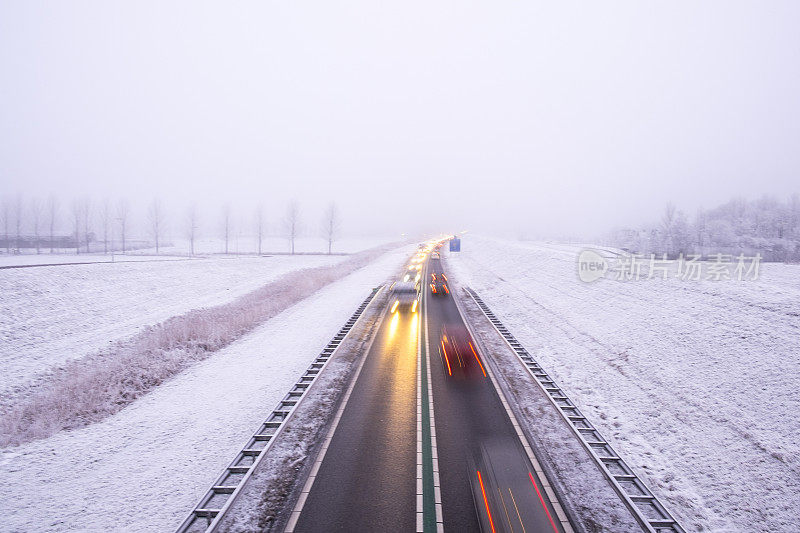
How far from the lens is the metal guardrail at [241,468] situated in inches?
279

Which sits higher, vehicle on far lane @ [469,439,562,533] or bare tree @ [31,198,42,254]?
bare tree @ [31,198,42,254]

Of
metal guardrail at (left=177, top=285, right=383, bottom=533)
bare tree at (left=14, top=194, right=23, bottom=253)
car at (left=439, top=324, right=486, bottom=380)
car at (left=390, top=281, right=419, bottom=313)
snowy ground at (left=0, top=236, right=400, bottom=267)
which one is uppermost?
bare tree at (left=14, top=194, right=23, bottom=253)

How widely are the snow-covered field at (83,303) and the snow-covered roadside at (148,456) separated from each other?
1016cm

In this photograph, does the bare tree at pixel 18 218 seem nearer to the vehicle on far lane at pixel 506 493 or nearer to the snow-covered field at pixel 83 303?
the snow-covered field at pixel 83 303

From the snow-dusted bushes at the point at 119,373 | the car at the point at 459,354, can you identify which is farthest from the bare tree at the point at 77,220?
the car at the point at 459,354

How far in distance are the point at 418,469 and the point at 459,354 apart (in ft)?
29.4

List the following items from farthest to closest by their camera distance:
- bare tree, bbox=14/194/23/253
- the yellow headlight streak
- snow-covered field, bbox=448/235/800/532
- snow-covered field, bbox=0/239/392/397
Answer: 1. bare tree, bbox=14/194/23/253
2. snow-covered field, bbox=0/239/392/397
3. the yellow headlight streak
4. snow-covered field, bbox=448/235/800/532

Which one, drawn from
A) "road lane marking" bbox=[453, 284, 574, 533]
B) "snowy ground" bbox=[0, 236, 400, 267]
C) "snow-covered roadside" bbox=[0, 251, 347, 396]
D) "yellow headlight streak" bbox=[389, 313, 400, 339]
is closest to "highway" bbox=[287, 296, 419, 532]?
"road lane marking" bbox=[453, 284, 574, 533]

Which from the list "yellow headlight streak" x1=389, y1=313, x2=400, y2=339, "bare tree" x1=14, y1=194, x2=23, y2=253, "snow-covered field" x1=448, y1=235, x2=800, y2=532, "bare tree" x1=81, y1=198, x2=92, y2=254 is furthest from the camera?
"bare tree" x1=81, y1=198, x2=92, y2=254

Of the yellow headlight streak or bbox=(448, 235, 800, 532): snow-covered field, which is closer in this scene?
bbox=(448, 235, 800, 532): snow-covered field

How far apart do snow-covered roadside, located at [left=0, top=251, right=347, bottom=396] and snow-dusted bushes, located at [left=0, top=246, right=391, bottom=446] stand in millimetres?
2691

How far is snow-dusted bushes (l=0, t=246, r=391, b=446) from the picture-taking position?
1137 cm

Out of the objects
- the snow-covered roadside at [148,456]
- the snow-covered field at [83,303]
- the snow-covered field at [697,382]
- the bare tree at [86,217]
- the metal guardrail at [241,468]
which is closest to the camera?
the metal guardrail at [241,468]

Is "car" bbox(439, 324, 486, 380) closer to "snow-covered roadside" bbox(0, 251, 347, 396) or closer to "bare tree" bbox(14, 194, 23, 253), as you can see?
"snow-covered roadside" bbox(0, 251, 347, 396)
